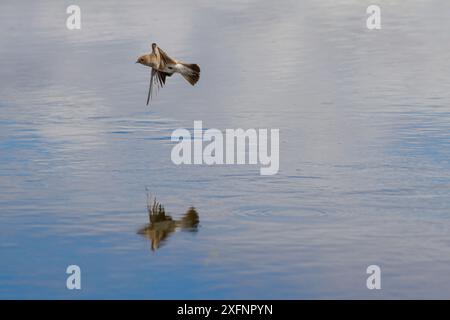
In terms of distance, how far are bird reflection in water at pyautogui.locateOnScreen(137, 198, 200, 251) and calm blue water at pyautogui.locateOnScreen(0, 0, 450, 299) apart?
0.22ft

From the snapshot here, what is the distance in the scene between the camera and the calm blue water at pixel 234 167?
882 centimetres

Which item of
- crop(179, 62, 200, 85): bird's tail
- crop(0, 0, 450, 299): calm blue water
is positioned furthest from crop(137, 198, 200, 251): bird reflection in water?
crop(179, 62, 200, 85): bird's tail

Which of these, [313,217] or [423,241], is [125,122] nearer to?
[313,217]

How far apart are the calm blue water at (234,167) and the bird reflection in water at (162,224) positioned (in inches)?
2.7

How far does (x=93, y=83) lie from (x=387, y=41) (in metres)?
5.27

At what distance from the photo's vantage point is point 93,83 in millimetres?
16750

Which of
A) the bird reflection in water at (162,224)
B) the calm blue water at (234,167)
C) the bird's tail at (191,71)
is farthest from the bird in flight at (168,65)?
the bird reflection in water at (162,224)

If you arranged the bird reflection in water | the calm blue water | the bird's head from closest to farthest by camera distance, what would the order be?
the calm blue water
the bird reflection in water
the bird's head

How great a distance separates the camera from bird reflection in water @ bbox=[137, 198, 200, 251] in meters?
9.76

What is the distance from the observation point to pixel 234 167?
12.0 m

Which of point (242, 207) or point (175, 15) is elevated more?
point (175, 15)

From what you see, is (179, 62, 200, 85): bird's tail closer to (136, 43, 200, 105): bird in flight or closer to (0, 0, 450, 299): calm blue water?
(136, 43, 200, 105): bird in flight

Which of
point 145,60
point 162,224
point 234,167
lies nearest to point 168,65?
point 145,60
